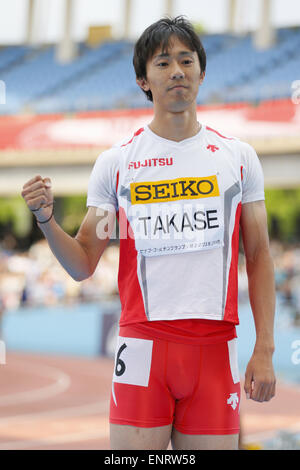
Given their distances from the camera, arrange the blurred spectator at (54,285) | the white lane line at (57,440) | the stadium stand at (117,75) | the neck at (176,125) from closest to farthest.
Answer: the neck at (176,125) < the white lane line at (57,440) < the blurred spectator at (54,285) < the stadium stand at (117,75)

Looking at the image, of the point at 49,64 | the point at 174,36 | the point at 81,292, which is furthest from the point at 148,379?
the point at 49,64

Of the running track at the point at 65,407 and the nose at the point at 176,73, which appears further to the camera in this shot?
the running track at the point at 65,407

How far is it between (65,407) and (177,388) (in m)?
8.56

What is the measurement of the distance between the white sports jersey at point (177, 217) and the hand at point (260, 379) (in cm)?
16

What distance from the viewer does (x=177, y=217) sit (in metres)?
2.43

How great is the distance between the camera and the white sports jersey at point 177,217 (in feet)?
7.84

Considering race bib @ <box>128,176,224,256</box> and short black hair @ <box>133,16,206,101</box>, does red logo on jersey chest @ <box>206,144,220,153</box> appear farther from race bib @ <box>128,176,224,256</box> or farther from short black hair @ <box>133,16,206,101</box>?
short black hair @ <box>133,16,206,101</box>

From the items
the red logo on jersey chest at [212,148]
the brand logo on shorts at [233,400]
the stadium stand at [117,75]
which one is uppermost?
the stadium stand at [117,75]

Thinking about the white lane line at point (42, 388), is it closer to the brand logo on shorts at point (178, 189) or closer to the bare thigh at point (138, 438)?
the bare thigh at point (138, 438)

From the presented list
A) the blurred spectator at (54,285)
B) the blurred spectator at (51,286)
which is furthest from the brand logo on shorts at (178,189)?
the blurred spectator at (51,286)

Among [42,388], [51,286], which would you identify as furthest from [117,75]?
[42,388]

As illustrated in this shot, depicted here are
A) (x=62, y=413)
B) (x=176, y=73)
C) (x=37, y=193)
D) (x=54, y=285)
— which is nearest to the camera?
(x=37, y=193)

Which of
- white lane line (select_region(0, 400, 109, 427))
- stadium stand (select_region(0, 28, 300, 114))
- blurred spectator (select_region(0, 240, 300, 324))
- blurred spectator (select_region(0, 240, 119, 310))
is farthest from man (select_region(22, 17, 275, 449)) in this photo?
stadium stand (select_region(0, 28, 300, 114))

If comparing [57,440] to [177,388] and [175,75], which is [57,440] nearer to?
[177,388]
